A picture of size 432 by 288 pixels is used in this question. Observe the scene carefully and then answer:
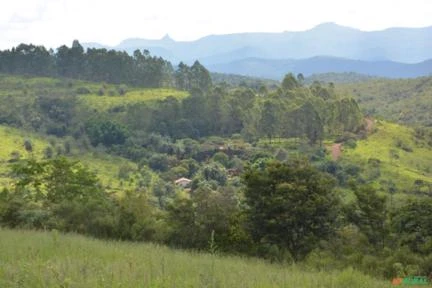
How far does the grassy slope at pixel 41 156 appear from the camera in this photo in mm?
49322

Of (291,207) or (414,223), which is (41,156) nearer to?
(291,207)

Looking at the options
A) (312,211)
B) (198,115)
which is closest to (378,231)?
(312,211)

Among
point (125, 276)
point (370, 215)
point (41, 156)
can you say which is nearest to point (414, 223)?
point (370, 215)

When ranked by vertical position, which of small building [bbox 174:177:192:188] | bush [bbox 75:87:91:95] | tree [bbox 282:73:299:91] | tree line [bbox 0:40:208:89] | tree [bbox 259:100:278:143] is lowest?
small building [bbox 174:177:192:188]

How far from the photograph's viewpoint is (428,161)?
188 feet

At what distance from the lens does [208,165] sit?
164ft

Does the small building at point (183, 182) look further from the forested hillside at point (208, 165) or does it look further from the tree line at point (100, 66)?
the tree line at point (100, 66)

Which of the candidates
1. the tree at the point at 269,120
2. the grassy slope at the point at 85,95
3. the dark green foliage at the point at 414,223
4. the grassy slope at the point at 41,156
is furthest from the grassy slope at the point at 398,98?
the dark green foliage at the point at 414,223

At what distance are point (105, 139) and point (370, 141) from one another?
102ft

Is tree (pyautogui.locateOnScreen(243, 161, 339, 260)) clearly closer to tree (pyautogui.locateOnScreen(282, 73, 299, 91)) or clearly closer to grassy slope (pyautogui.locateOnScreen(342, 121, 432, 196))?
grassy slope (pyautogui.locateOnScreen(342, 121, 432, 196))

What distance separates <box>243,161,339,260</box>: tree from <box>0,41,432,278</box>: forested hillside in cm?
4

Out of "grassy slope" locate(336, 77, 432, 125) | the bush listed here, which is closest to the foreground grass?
the bush

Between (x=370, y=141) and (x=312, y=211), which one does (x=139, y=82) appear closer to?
(x=370, y=141)

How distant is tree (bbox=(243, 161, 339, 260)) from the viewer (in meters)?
16.0
